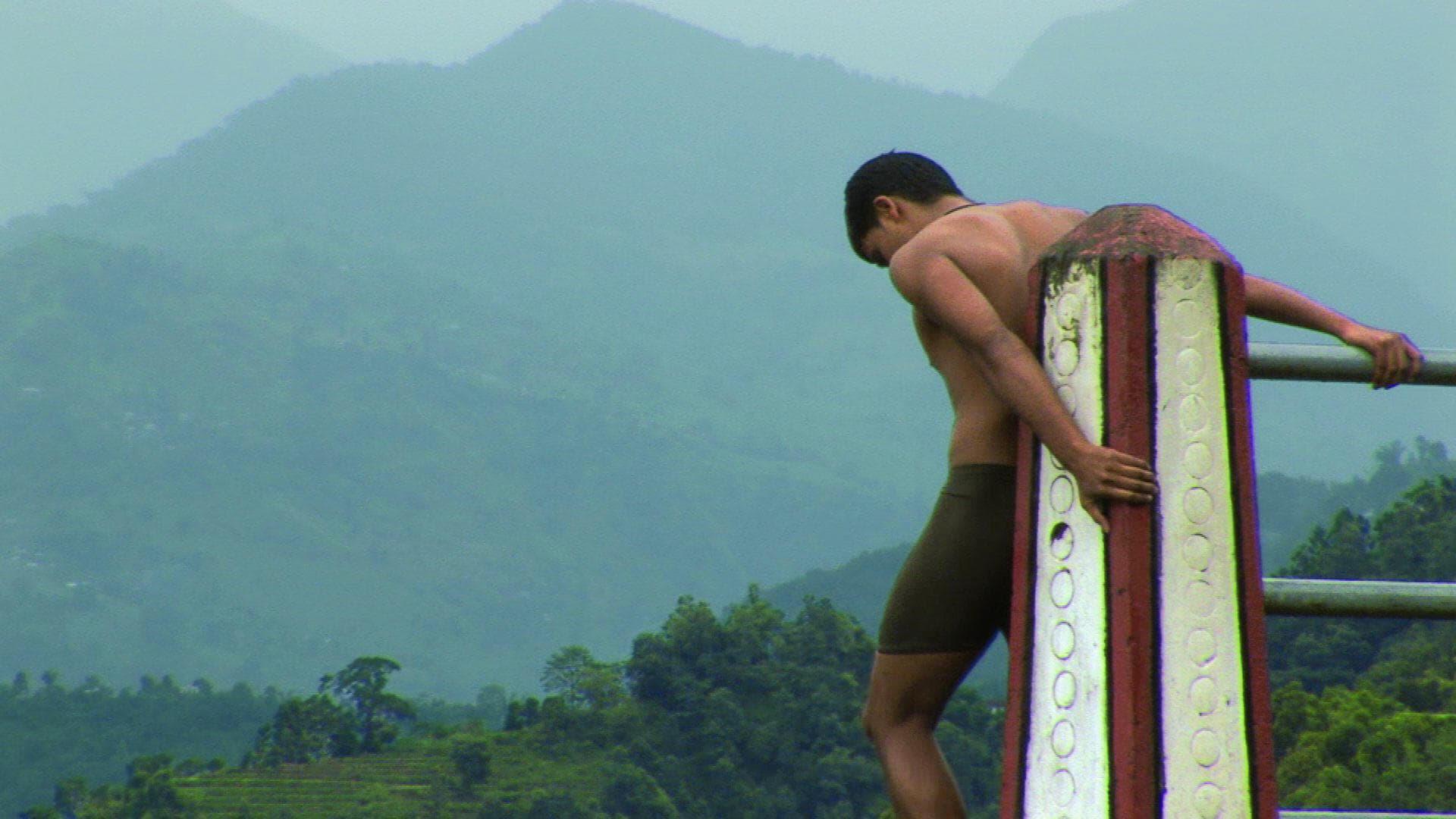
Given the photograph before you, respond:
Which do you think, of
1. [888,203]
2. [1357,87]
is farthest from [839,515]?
[888,203]

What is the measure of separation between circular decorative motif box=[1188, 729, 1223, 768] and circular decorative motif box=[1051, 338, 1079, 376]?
0.41 meters

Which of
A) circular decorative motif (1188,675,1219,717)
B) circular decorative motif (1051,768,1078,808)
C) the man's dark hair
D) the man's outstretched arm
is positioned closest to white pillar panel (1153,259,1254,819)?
circular decorative motif (1188,675,1219,717)

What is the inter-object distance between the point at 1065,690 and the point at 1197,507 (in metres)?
0.23

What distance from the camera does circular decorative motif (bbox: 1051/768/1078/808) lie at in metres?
2.02

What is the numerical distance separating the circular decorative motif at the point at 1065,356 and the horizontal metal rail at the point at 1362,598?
305 mm

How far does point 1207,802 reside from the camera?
1973 mm

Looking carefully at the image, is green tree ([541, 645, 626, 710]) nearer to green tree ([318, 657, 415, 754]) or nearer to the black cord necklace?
green tree ([318, 657, 415, 754])

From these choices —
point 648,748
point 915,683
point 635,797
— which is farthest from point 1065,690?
point 648,748

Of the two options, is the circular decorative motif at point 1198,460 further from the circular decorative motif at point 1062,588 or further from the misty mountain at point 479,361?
the misty mountain at point 479,361

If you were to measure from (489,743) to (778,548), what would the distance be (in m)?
73.2

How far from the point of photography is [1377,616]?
6.77 ft

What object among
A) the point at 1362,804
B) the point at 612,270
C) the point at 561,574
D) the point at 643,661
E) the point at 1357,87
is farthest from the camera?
the point at 1357,87

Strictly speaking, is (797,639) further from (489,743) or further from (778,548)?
(778,548)

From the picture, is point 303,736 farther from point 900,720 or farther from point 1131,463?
point 1131,463
